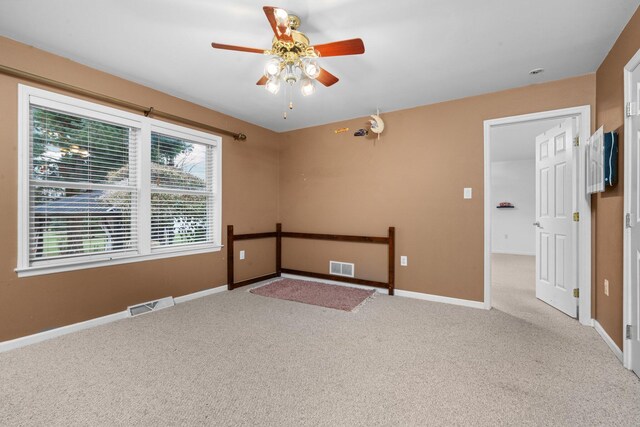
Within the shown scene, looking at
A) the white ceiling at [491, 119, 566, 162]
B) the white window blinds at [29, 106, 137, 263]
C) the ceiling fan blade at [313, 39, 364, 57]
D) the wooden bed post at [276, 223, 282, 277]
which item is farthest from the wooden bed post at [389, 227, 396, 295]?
the white window blinds at [29, 106, 137, 263]

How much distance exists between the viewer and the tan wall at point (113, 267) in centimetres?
222

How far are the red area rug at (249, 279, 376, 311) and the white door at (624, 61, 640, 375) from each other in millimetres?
2127

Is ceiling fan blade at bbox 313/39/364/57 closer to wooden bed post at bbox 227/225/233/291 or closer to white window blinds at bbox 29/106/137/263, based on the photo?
white window blinds at bbox 29/106/137/263

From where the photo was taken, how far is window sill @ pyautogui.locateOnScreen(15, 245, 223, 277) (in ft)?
7.67

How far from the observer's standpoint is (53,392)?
5.61 feet

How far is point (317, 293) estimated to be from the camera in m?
3.75

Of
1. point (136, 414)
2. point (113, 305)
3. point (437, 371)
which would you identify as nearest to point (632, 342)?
point (437, 371)

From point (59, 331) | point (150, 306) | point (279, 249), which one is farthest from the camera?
point (279, 249)

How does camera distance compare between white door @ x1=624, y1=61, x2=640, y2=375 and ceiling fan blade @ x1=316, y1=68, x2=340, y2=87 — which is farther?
ceiling fan blade @ x1=316, y1=68, x2=340, y2=87

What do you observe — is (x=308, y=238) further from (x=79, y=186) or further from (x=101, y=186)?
(x=79, y=186)

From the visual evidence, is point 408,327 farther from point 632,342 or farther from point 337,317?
point 632,342

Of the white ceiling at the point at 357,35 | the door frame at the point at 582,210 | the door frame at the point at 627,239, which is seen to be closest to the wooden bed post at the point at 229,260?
the white ceiling at the point at 357,35

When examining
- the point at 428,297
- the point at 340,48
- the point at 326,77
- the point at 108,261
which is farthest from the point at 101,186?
the point at 428,297

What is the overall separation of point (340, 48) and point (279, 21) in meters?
0.42
